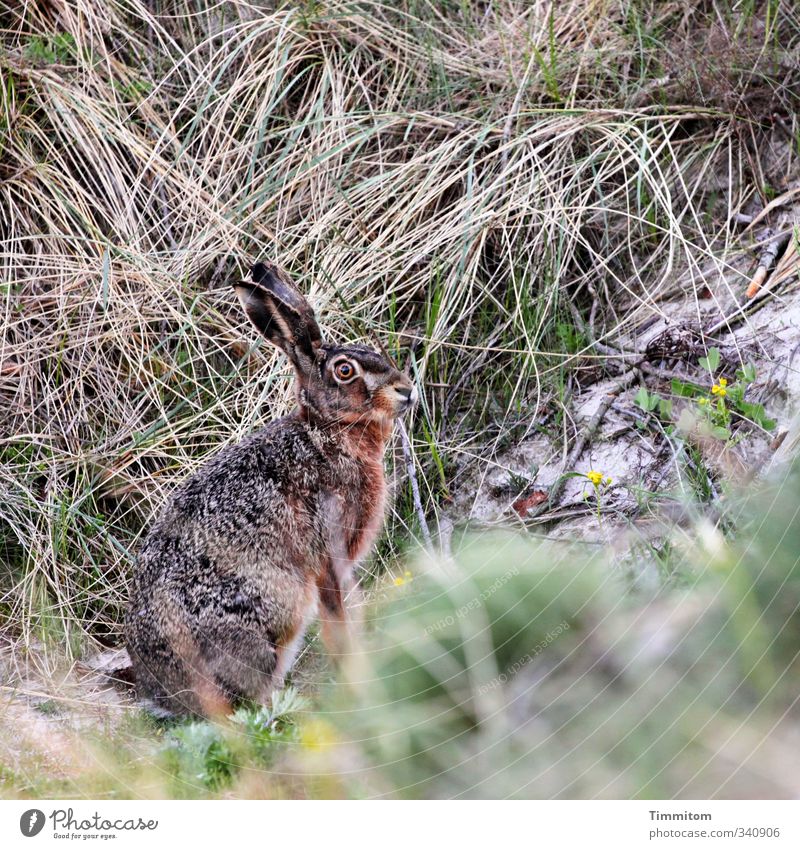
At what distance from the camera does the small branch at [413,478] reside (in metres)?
3.52

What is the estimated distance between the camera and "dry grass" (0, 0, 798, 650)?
12.6 ft

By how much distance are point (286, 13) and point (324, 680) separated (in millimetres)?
2906

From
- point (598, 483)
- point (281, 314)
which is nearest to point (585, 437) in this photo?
point (598, 483)

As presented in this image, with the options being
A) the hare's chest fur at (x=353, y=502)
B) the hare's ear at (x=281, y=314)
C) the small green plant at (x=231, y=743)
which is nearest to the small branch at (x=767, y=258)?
the hare's chest fur at (x=353, y=502)

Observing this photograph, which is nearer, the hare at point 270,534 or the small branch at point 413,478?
the hare at point 270,534

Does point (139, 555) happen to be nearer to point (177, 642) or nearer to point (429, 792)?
point (177, 642)

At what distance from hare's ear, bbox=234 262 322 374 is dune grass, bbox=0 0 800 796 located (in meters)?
0.64

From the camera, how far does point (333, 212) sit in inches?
160

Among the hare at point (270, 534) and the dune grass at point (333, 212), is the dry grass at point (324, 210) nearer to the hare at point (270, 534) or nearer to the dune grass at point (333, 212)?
the dune grass at point (333, 212)

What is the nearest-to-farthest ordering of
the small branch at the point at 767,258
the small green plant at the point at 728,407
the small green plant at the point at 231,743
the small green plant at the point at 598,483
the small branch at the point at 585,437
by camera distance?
the small green plant at the point at 231,743, the small green plant at the point at 598,483, the small green plant at the point at 728,407, the small branch at the point at 585,437, the small branch at the point at 767,258

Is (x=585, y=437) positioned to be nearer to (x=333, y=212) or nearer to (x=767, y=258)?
(x=767, y=258)

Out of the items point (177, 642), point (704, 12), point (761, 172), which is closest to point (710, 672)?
point (177, 642)

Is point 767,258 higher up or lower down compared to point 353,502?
Result: higher up

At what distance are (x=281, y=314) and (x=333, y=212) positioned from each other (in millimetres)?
1147
